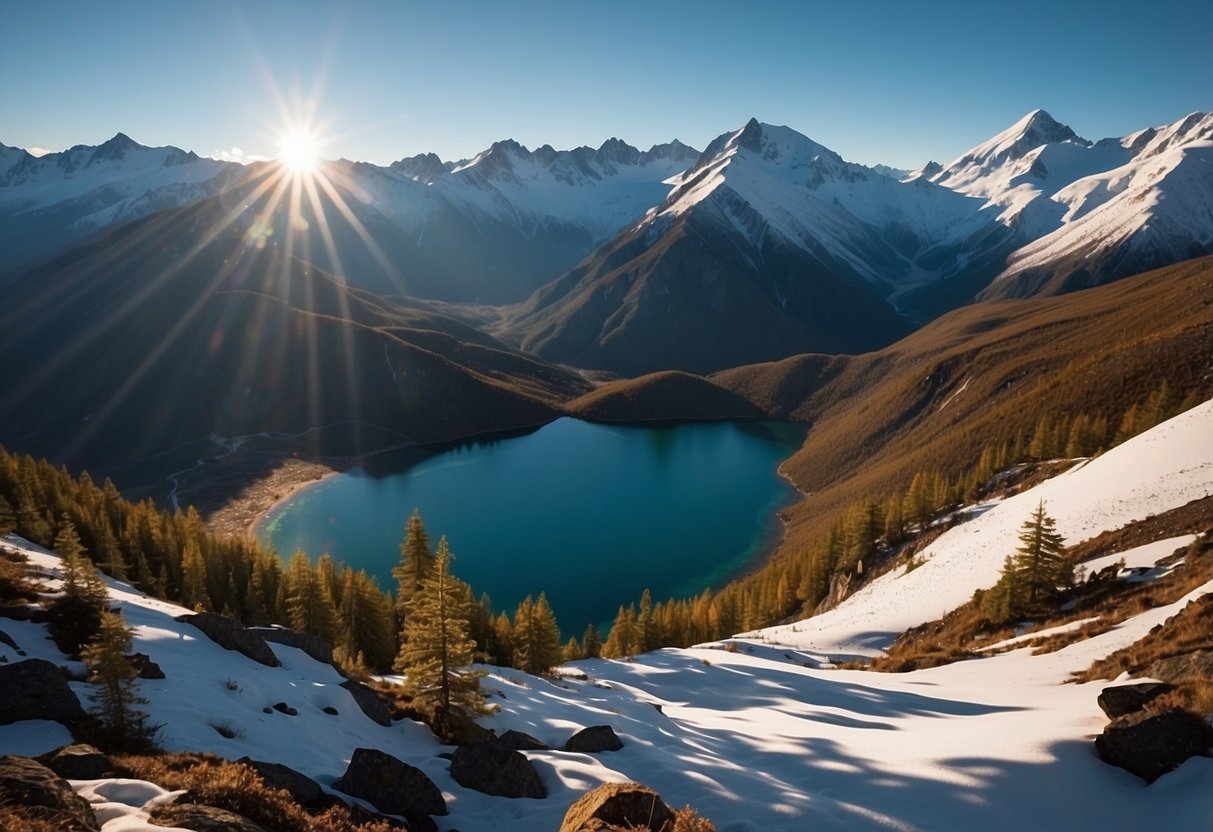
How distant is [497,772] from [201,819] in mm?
7030

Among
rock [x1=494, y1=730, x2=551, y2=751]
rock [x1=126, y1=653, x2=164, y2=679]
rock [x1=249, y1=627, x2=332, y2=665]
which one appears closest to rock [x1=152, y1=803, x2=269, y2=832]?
rock [x1=494, y1=730, x2=551, y2=751]

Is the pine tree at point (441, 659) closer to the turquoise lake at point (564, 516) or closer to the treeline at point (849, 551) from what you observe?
the treeline at point (849, 551)

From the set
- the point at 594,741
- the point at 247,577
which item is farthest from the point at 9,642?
the point at 247,577

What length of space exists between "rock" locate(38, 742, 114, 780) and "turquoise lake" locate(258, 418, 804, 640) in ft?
236

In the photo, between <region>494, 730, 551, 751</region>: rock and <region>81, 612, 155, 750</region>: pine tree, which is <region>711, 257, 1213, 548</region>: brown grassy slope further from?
<region>81, 612, 155, 750</region>: pine tree

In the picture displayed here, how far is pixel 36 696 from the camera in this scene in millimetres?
13922

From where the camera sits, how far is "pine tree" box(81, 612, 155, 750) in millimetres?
13469

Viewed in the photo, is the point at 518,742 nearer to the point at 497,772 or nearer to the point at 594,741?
the point at 497,772

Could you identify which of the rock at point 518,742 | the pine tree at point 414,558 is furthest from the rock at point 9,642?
the pine tree at point 414,558

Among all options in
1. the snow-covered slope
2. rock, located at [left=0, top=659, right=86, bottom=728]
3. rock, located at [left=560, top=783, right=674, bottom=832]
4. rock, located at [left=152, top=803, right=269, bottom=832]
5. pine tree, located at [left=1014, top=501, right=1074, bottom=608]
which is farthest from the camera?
pine tree, located at [left=1014, top=501, right=1074, bottom=608]

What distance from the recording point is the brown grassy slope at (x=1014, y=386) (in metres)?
84.0

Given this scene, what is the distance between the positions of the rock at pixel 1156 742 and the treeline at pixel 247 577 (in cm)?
3237

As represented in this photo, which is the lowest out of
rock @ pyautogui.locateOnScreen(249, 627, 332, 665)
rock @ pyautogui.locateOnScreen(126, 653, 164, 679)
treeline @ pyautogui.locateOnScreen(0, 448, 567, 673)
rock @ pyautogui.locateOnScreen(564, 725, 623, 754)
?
treeline @ pyautogui.locateOnScreen(0, 448, 567, 673)

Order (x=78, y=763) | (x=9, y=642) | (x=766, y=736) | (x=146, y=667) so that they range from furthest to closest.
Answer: (x=766, y=736) → (x=9, y=642) → (x=146, y=667) → (x=78, y=763)
